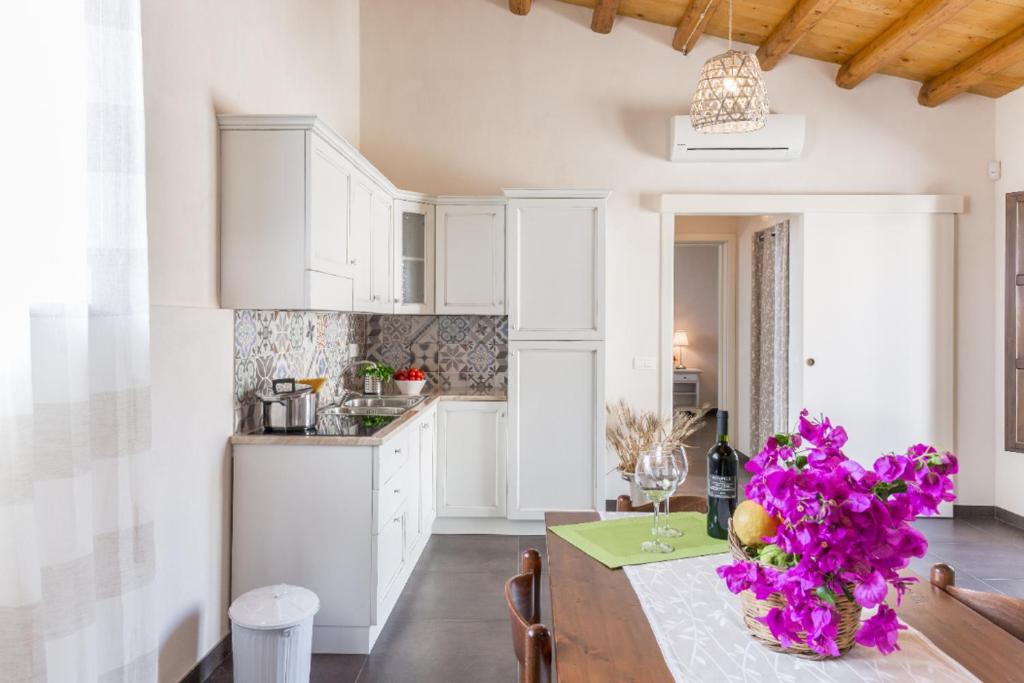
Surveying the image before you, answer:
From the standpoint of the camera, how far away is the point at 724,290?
24.9 ft

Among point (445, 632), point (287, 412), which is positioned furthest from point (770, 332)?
point (287, 412)

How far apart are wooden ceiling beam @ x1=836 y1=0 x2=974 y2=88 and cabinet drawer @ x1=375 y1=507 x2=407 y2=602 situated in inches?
152

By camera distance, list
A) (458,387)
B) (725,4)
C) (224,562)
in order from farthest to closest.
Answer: (458,387) < (725,4) < (224,562)

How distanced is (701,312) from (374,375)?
664 centimetres

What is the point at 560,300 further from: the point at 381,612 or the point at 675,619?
the point at 675,619

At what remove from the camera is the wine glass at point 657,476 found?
1.61 metres

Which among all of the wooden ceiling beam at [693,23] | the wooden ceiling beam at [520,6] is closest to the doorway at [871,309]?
the wooden ceiling beam at [693,23]

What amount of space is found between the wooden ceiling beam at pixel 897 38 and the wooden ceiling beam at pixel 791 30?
45 centimetres

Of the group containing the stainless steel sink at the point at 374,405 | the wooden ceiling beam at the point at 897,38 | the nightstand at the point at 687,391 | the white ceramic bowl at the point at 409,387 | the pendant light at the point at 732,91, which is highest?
the wooden ceiling beam at the point at 897,38

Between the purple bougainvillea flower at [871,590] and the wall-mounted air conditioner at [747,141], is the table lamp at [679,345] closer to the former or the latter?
the wall-mounted air conditioner at [747,141]

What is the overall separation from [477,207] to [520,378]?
46.3 inches

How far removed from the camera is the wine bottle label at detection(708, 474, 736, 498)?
1.62 m

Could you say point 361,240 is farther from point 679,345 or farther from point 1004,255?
point 679,345

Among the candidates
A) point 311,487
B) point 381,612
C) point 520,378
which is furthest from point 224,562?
point 520,378
